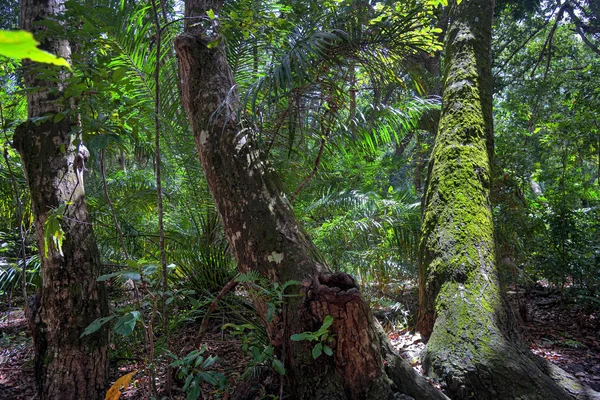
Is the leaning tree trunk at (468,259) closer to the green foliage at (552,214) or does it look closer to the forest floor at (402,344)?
the forest floor at (402,344)

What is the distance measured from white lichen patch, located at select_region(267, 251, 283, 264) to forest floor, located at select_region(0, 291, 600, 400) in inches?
22.0

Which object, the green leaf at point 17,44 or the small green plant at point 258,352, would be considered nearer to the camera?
the green leaf at point 17,44

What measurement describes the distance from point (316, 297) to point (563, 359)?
252 cm

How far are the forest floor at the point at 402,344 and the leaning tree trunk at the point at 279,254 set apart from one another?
504 millimetres

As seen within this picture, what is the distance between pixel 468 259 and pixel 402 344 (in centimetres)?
102

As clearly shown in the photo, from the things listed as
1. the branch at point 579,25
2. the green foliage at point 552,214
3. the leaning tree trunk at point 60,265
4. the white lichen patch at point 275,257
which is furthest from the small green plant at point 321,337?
the branch at point 579,25

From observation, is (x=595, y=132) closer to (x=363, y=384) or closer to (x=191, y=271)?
(x=363, y=384)

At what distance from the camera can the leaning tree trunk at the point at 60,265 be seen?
9.07ft

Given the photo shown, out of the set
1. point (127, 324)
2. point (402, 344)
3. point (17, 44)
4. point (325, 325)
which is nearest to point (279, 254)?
point (325, 325)

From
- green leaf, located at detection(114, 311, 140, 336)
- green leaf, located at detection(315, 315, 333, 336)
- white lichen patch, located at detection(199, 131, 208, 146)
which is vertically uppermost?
white lichen patch, located at detection(199, 131, 208, 146)

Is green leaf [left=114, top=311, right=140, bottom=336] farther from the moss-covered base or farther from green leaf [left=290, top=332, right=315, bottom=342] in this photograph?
the moss-covered base

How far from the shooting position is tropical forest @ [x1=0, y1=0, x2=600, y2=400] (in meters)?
2.32

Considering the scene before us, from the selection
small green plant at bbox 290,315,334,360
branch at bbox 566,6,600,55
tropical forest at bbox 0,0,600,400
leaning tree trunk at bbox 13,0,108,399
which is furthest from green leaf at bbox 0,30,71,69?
branch at bbox 566,6,600,55

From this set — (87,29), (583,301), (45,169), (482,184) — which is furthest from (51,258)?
(583,301)
